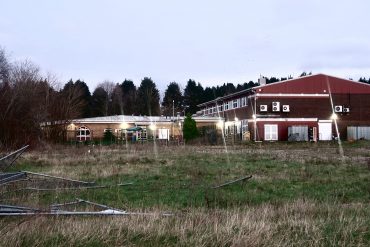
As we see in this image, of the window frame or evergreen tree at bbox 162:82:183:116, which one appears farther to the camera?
evergreen tree at bbox 162:82:183:116

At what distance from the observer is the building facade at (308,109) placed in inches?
2215

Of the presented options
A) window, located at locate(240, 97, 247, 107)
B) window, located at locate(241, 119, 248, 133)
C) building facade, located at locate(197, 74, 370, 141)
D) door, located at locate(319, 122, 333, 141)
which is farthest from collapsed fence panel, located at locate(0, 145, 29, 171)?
door, located at locate(319, 122, 333, 141)

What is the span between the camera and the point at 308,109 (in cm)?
5731

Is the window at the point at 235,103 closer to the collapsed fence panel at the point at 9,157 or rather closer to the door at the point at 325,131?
the door at the point at 325,131

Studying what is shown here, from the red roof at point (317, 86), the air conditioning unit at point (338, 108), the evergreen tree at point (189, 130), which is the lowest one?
the evergreen tree at point (189, 130)

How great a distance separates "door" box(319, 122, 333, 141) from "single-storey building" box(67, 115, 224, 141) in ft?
48.4

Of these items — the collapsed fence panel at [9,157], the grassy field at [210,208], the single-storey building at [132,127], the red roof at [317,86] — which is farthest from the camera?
the single-storey building at [132,127]

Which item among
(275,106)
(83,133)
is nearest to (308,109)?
(275,106)

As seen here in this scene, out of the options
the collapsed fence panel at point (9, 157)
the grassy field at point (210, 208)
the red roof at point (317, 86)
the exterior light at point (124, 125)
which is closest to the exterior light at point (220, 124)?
the exterior light at point (124, 125)

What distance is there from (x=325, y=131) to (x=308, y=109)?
11.1 feet

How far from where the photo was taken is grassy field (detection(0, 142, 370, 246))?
620 centimetres

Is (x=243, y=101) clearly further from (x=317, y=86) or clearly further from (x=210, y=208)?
(x=210, y=208)

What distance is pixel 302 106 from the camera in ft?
188

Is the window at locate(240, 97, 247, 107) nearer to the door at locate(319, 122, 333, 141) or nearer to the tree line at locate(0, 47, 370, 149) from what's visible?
the door at locate(319, 122, 333, 141)
